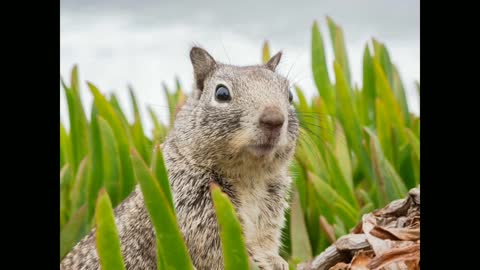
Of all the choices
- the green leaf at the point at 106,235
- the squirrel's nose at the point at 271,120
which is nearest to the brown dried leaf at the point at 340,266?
the squirrel's nose at the point at 271,120

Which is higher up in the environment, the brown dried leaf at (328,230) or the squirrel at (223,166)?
the squirrel at (223,166)

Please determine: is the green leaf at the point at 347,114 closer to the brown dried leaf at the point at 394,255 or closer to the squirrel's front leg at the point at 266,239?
the squirrel's front leg at the point at 266,239

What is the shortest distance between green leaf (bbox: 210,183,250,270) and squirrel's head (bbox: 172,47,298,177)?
2.08 feet

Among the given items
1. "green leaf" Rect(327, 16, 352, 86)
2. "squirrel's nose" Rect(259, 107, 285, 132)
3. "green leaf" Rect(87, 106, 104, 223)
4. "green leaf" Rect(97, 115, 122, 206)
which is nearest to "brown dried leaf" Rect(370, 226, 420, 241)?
"squirrel's nose" Rect(259, 107, 285, 132)

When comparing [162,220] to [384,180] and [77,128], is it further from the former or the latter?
[77,128]

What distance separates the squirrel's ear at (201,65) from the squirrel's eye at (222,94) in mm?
152

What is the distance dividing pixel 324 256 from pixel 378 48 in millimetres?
2124

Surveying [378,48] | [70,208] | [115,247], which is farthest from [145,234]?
[378,48]

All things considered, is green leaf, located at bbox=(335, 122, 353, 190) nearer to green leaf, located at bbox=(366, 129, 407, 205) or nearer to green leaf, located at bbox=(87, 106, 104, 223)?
green leaf, located at bbox=(366, 129, 407, 205)

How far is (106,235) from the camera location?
162 cm

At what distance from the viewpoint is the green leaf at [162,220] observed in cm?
159

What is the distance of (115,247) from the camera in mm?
1653
